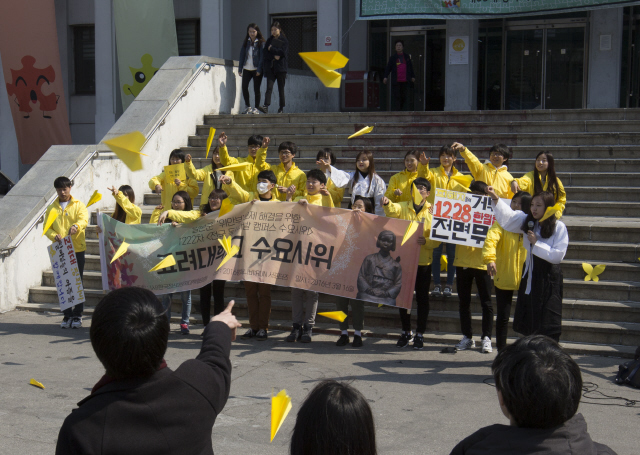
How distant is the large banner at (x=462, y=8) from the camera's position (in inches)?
633

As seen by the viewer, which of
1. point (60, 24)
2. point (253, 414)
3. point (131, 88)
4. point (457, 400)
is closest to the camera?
point (253, 414)

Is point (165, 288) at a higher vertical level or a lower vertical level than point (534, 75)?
lower

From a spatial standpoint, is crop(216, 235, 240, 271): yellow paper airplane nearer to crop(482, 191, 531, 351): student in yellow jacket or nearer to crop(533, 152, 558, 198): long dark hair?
crop(482, 191, 531, 351): student in yellow jacket

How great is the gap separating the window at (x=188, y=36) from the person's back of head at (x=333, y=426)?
834 inches

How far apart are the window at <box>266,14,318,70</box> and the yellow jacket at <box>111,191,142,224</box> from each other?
40.3ft

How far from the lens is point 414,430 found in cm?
551

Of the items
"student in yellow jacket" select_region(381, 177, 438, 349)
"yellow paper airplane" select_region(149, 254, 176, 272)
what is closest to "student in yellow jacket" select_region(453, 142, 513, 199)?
"student in yellow jacket" select_region(381, 177, 438, 349)

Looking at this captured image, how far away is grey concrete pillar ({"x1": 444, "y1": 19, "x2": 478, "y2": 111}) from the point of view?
1830cm

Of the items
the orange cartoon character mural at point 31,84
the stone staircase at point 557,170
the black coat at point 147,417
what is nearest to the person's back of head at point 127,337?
the black coat at point 147,417

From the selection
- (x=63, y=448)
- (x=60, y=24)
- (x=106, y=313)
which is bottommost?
(x=63, y=448)

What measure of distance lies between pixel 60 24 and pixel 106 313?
75.0 feet

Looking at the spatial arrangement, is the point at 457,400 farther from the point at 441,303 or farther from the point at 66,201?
the point at 66,201

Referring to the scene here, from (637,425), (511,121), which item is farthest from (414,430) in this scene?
(511,121)

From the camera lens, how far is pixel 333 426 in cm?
201
